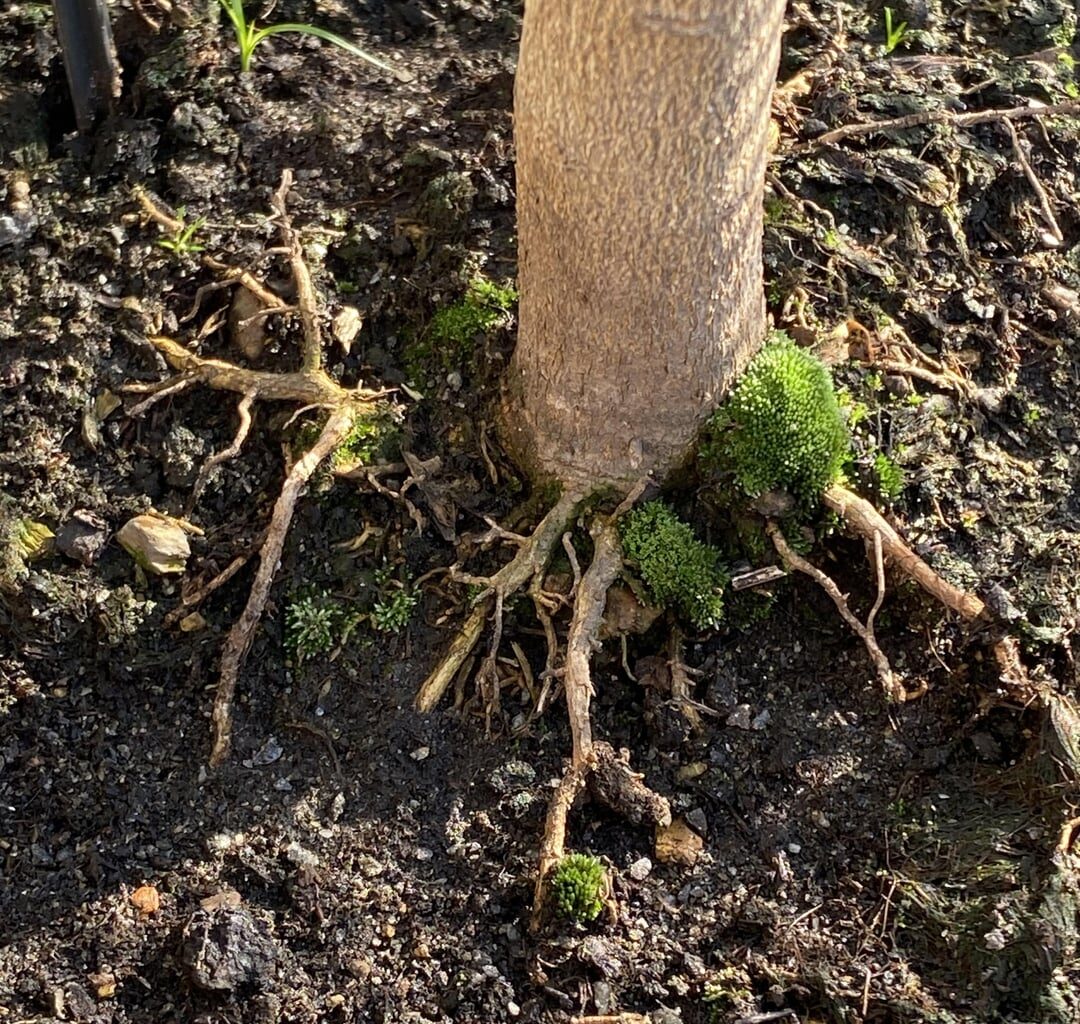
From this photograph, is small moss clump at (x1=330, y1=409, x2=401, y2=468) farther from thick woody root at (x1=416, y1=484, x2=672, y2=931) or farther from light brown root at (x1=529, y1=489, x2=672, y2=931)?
light brown root at (x1=529, y1=489, x2=672, y2=931)

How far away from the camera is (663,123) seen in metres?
1.88

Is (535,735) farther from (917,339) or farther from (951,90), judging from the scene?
(951,90)

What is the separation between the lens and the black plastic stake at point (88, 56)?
279 cm

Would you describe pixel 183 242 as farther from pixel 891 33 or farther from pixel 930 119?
pixel 891 33

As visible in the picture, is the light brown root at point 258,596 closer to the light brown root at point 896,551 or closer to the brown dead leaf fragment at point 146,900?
the brown dead leaf fragment at point 146,900

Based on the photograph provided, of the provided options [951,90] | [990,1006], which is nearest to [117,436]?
[990,1006]

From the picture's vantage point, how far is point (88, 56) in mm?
2867

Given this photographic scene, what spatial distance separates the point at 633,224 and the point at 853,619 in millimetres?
906

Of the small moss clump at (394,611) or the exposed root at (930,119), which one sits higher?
the exposed root at (930,119)

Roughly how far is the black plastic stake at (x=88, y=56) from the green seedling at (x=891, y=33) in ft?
6.83

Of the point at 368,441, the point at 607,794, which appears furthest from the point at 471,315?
the point at 607,794

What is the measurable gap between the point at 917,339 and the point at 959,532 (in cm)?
51

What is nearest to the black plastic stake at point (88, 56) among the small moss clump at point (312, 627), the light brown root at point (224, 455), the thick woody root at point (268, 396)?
the thick woody root at point (268, 396)

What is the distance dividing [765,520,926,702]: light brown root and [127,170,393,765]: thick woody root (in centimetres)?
95
